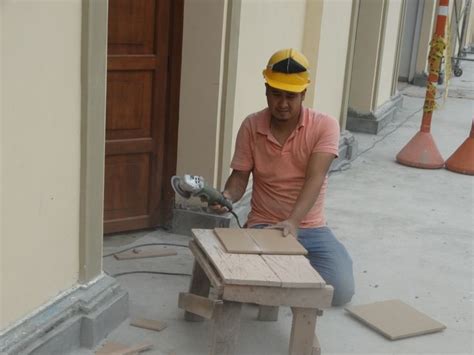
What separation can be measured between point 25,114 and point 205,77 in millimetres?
2090

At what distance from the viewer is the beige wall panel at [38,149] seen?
2.99m

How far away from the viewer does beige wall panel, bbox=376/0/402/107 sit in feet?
32.2

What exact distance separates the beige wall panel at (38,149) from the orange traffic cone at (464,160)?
5307mm

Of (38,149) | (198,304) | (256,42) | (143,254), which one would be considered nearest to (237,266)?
(198,304)

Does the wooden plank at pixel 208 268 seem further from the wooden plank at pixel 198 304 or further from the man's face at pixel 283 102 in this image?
the man's face at pixel 283 102

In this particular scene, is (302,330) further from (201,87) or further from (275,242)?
(201,87)

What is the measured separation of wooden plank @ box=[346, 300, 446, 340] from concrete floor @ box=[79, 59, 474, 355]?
1.8 inches

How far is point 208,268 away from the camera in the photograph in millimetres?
3453

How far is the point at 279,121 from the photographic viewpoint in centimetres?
415

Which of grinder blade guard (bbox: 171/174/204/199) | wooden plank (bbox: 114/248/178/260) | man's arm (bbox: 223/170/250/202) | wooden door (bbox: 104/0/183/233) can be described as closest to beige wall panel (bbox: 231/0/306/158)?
wooden door (bbox: 104/0/183/233)

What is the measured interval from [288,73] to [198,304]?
1258 mm

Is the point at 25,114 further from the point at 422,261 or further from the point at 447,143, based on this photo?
the point at 447,143

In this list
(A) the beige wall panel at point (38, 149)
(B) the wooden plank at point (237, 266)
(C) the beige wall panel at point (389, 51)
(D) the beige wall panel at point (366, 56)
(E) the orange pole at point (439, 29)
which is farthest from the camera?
(C) the beige wall panel at point (389, 51)

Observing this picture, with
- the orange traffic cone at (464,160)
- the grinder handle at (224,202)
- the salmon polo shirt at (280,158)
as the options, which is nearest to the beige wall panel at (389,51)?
the orange traffic cone at (464,160)
